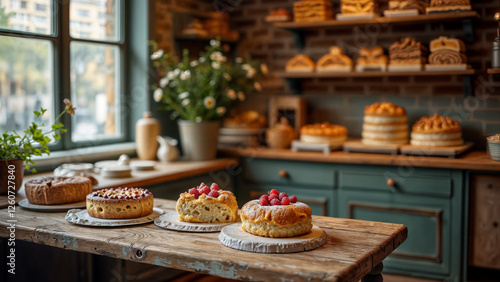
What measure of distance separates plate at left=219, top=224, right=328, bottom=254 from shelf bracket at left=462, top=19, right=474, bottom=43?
2418mm

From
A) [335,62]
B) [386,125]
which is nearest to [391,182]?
[386,125]

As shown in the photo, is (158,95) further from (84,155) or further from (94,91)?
(84,155)

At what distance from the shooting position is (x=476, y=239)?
336 centimetres

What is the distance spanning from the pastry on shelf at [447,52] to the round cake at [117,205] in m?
2.34

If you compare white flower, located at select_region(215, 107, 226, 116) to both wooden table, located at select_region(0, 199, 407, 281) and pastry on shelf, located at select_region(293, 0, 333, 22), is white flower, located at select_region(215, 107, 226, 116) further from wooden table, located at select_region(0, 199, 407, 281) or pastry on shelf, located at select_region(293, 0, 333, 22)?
wooden table, located at select_region(0, 199, 407, 281)

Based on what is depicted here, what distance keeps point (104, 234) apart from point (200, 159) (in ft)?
6.32

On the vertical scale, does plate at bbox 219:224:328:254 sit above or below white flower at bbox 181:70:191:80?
below

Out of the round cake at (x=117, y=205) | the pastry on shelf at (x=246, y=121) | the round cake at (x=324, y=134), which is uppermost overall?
the pastry on shelf at (x=246, y=121)

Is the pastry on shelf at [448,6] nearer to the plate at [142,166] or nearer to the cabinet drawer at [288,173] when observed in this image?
the cabinet drawer at [288,173]

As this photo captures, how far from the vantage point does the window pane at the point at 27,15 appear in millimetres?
3076

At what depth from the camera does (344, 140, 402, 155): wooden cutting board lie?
11.8 feet

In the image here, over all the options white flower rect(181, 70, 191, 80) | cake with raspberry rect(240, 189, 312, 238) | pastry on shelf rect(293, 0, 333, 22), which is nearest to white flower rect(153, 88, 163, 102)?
white flower rect(181, 70, 191, 80)

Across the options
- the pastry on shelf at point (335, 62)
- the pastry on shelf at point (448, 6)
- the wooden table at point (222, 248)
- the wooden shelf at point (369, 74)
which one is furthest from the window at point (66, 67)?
the pastry on shelf at point (448, 6)

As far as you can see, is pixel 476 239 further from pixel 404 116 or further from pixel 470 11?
pixel 470 11
